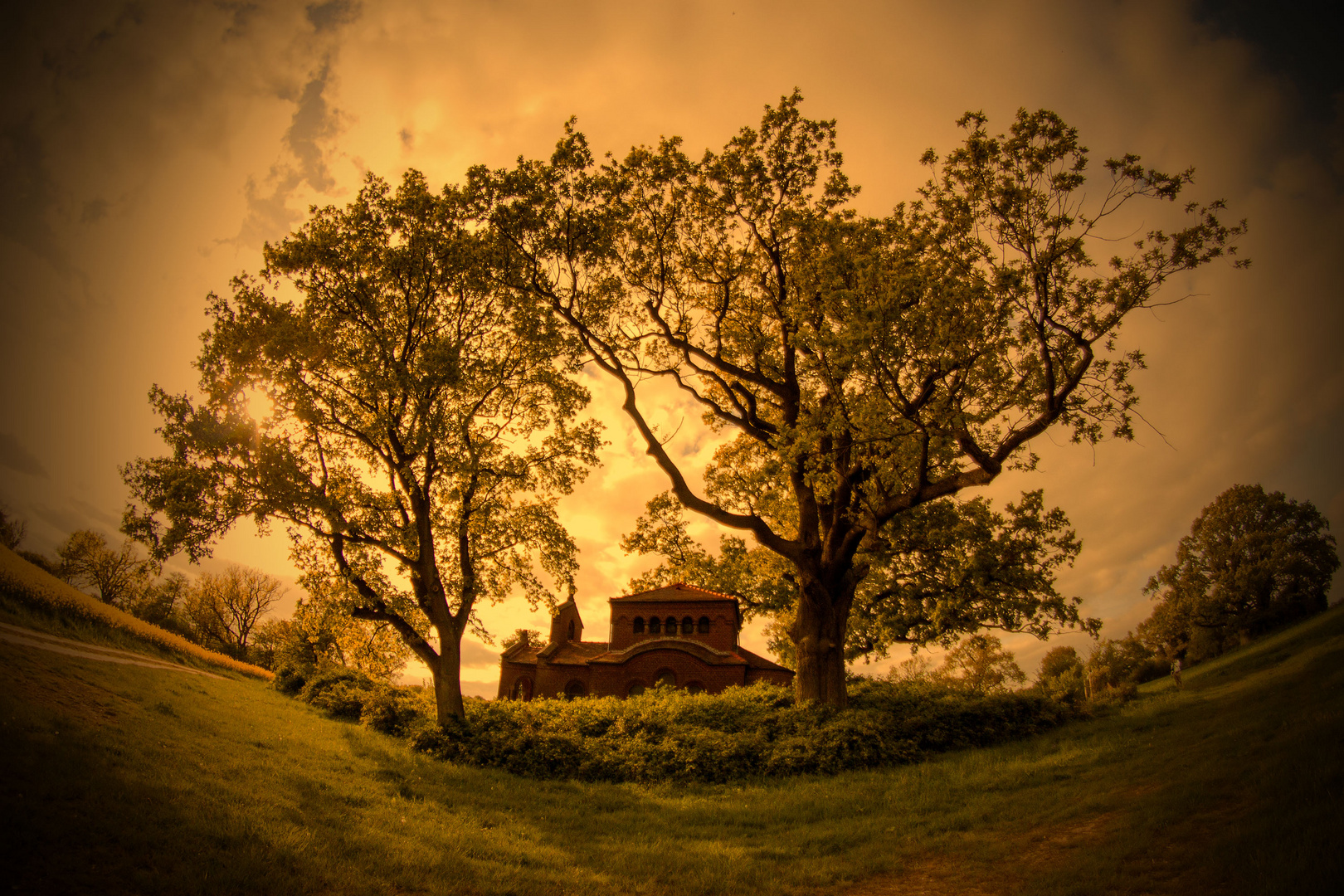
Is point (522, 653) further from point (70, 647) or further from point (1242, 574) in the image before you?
point (1242, 574)

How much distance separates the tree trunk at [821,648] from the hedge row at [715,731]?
2.76 ft

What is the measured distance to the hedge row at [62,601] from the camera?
15.5 m

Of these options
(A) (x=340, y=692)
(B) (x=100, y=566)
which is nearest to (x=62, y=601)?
(A) (x=340, y=692)

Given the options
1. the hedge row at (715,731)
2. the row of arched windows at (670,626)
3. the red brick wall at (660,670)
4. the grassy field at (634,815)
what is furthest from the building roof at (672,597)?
the grassy field at (634,815)

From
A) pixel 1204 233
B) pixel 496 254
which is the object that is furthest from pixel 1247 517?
pixel 496 254

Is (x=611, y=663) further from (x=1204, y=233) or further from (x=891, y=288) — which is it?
(x=1204, y=233)

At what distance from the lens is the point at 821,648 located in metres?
18.3

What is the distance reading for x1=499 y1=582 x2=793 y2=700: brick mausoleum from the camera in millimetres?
38156

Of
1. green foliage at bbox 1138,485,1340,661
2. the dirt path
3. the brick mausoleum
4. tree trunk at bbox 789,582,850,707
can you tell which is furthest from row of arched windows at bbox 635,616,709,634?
green foliage at bbox 1138,485,1340,661

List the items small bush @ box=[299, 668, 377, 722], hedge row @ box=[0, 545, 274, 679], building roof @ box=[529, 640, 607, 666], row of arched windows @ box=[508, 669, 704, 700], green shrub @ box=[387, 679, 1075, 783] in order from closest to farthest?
green shrub @ box=[387, 679, 1075, 783]
hedge row @ box=[0, 545, 274, 679]
small bush @ box=[299, 668, 377, 722]
row of arched windows @ box=[508, 669, 704, 700]
building roof @ box=[529, 640, 607, 666]

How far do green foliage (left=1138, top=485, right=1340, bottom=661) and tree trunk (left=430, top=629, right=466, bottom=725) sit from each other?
50.5 m

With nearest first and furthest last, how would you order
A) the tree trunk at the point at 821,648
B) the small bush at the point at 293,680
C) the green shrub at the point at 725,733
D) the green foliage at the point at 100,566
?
the green shrub at the point at 725,733 → the tree trunk at the point at 821,648 → the small bush at the point at 293,680 → the green foliage at the point at 100,566

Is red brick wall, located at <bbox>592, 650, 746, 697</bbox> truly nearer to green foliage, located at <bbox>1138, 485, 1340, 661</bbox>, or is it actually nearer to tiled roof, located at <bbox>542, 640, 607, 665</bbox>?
tiled roof, located at <bbox>542, 640, 607, 665</bbox>

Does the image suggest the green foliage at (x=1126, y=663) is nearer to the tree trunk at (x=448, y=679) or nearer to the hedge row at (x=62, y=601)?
the tree trunk at (x=448, y=679)
